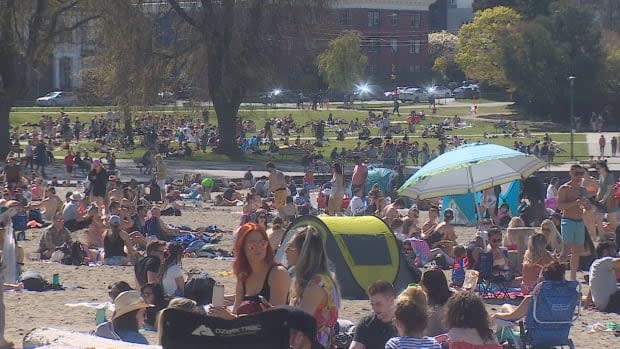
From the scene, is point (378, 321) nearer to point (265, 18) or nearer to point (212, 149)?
point (265, 18)

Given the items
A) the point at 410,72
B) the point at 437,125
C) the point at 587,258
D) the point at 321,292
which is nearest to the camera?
the point at 321,292

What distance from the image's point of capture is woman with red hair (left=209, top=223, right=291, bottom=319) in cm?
750

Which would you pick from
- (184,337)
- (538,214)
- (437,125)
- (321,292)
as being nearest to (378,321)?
(321,292)

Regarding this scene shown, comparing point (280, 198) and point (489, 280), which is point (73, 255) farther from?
point (280, 198)

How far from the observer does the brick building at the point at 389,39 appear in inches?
3866

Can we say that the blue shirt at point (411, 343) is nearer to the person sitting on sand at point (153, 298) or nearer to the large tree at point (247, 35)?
the person sitting on sand at point (153, 298)

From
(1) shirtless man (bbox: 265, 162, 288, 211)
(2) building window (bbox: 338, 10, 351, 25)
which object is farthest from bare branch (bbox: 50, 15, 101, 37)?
(2) building window (bbox: 338, 10, 351, 25)

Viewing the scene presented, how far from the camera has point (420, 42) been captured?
3939 inches

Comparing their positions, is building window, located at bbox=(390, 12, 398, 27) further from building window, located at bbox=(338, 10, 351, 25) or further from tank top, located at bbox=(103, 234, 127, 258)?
tank top, located at bbox=(103, 234, 127, 258)

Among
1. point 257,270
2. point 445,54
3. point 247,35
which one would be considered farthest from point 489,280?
point 445,54

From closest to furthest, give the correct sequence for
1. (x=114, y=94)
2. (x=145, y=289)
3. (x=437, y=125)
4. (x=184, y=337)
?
(x=184, y=337) < (x=145, y=289) < (x=114, y=94) < (x=437, y=125)

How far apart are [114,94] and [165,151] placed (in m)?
4.27

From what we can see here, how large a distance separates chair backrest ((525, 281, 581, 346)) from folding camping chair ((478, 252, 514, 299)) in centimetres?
389

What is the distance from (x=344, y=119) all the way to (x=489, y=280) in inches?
2120
